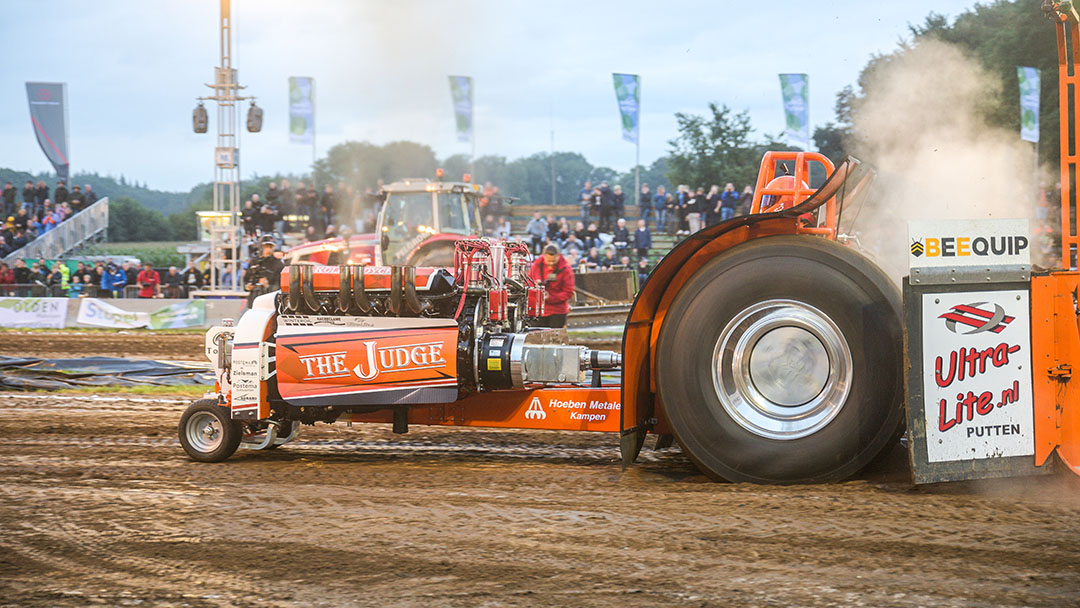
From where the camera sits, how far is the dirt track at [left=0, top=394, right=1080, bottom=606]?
11.0ft

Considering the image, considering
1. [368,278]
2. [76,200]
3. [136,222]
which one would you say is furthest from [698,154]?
[136,222]

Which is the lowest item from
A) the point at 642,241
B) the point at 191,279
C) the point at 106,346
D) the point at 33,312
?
the point at 106,346

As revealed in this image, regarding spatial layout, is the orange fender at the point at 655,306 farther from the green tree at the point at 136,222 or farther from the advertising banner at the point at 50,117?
Result: the green tree at the point at 136,222

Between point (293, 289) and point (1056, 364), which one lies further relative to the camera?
point (293, 289)

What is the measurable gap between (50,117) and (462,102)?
19388 mm

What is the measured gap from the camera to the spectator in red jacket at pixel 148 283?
64.6 feet

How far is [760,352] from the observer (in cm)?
464

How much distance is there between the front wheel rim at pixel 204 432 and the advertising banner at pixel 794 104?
13178 mm

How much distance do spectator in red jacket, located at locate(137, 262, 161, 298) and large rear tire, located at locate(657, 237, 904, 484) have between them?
17057 millimetres

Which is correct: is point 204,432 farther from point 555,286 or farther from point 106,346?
point 106,346

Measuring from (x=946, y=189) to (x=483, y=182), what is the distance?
13.8 m

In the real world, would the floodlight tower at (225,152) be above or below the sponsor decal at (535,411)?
above

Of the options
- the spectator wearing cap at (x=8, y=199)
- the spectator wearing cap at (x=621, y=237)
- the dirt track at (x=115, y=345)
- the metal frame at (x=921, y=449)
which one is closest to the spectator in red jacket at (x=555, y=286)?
the dirt track at (x=115, y=345)

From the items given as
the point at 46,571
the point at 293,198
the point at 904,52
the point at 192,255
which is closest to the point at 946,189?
the point at 904,52
